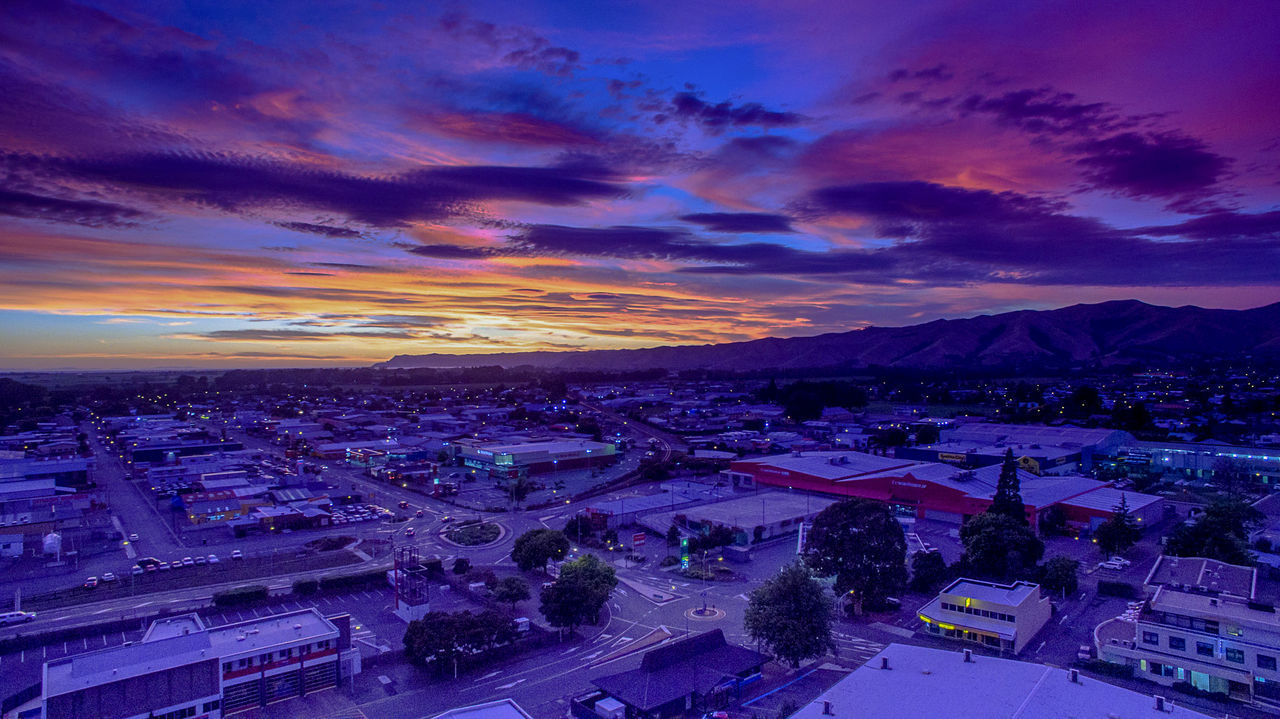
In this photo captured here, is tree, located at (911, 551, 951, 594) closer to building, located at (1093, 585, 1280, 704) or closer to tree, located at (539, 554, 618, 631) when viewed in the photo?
building, located at (1093, 585, 1280, 704)

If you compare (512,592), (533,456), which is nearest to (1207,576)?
(512,592)

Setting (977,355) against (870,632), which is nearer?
(870,632)

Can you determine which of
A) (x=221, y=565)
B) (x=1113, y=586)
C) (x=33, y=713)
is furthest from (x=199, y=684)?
(x=1113, y=586)

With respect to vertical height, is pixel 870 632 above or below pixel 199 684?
below

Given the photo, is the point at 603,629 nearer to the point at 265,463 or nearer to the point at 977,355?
the point at 265,463

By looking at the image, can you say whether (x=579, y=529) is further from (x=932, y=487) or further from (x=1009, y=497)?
(x=1009, y=497)

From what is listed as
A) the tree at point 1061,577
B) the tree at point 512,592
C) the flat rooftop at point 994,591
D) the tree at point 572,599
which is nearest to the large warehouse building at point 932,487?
the tree at point 1061,577

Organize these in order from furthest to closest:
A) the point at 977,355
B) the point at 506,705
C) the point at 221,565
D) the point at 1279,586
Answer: the point at 977,355
the point at 221,565
the point at 1279,586
the point at 506,705
